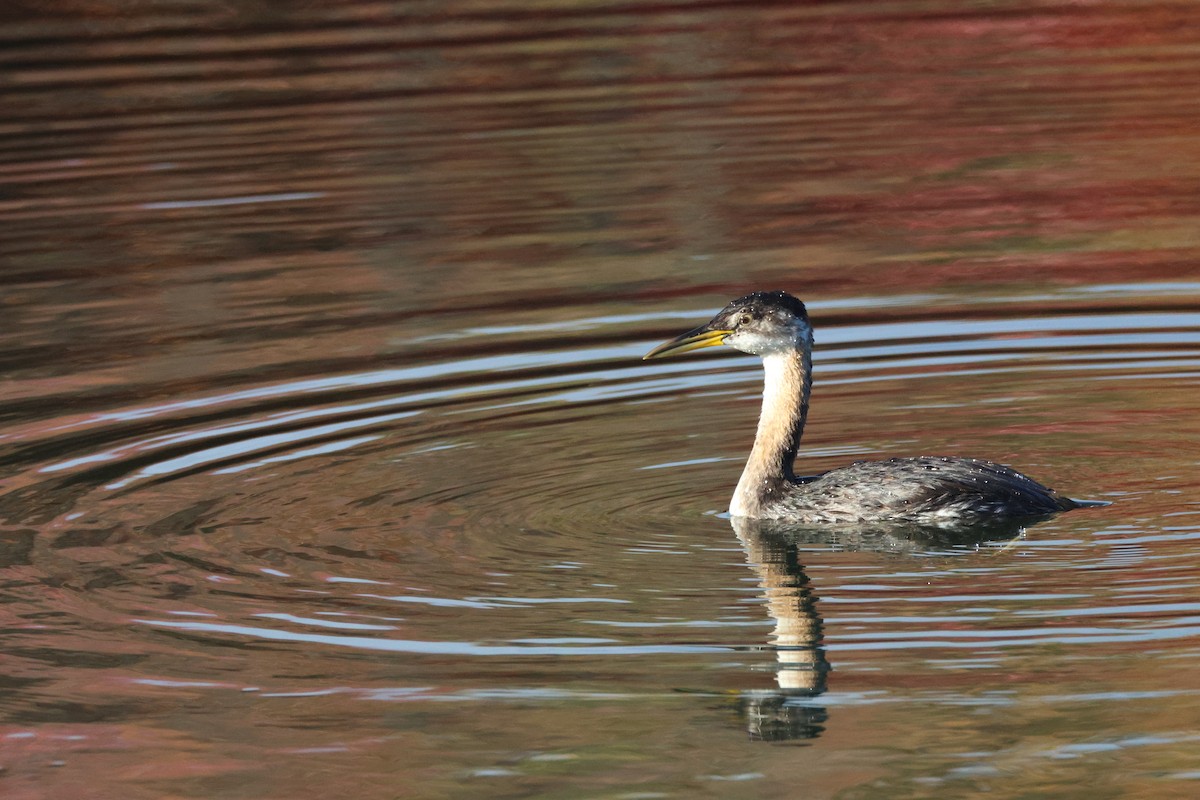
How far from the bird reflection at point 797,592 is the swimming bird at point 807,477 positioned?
2.4 inches

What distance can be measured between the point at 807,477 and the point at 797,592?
169cm

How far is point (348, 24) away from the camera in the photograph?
94.1 ft

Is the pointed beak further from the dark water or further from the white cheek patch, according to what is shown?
the dark water

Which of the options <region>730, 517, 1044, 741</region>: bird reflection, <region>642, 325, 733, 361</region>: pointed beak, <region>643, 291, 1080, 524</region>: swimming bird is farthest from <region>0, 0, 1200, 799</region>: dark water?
<region>642, 325, 733, 361</region>: pointed beak

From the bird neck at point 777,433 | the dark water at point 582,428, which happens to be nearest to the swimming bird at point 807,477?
the bird neck at point 777,433

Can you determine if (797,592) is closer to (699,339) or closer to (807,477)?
(807,477)

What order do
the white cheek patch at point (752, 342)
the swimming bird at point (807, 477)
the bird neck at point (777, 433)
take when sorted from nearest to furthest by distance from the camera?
the swimming bird at point (807, 477) < the bird neck at point (777, 433) < the white cheek patch at point (752, 342)

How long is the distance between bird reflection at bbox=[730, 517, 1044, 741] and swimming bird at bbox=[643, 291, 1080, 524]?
0.20 ft

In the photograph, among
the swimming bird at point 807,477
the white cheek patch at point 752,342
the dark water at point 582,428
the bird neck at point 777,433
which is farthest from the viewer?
the white cheek patch at point 752,342

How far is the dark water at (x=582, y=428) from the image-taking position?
7.87 m

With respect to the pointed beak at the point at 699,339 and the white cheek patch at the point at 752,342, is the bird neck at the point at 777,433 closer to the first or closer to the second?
the white cheek patch at the point at 752,342

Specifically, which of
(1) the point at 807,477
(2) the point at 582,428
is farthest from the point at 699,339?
(2) the point at 582,428

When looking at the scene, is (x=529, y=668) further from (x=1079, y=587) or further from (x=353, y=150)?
(x=353, y=150)

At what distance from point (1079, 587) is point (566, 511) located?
251 cm
